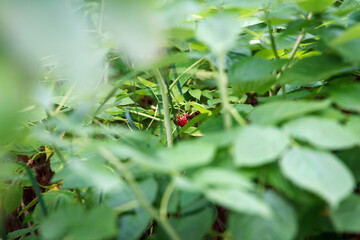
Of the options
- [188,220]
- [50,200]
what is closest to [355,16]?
[188,220]

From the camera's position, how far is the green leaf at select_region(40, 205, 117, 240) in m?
0.31

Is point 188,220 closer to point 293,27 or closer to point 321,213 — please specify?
point 321,213

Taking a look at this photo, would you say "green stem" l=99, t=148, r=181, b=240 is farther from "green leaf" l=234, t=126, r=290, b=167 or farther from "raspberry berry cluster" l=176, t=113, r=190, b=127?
"raspberry berry cluster" l=176, t=113, r=190, b=127

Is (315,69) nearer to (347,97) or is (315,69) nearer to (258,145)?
(347,97)

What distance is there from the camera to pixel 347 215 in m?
0.31

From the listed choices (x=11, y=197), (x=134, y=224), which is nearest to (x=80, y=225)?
(x=134, y=224)

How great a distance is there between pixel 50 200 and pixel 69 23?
21.5 inches

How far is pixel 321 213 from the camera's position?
372mm

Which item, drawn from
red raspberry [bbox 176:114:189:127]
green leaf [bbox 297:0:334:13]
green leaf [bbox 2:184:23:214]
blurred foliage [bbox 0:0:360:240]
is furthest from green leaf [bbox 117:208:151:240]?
red raspberry [bbox 176:114:189:127]

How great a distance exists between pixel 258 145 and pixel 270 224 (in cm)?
8

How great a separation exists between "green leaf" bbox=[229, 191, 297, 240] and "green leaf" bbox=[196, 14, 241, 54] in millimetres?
163

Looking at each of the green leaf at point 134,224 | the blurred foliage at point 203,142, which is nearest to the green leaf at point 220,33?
the blurred foliage at point 203,142

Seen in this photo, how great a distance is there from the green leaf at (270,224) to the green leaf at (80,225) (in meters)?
0.13

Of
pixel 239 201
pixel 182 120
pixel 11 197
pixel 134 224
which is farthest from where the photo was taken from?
pixel 182 120
